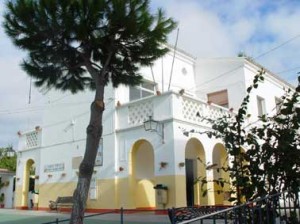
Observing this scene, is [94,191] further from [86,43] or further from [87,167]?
[86,43]

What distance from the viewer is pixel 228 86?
61.1 feet

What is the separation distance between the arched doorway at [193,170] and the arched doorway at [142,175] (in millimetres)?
1484

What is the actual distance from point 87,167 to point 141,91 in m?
9.70

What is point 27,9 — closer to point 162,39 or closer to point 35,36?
point 35,36

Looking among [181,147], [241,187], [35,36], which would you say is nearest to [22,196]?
[181,147]

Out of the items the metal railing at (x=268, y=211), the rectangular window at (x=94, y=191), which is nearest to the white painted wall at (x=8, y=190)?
the rectangular window at (x=94, y=191)

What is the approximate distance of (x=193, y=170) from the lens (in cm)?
1616

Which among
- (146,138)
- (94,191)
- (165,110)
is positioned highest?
(165,110)

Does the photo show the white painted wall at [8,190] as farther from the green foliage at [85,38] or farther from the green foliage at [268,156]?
the green foliage at [268,156]

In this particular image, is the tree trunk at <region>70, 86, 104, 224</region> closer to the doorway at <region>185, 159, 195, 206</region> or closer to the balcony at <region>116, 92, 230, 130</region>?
the balcony at <region>116, 92, 230, 130</region>

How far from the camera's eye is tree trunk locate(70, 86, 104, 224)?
730 centimetres

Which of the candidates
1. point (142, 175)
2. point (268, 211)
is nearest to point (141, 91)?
point (142, 175)

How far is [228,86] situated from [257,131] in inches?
536

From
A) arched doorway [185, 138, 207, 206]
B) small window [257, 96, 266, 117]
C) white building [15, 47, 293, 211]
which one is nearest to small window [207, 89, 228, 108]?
white building [15, 47, 293, 211]
